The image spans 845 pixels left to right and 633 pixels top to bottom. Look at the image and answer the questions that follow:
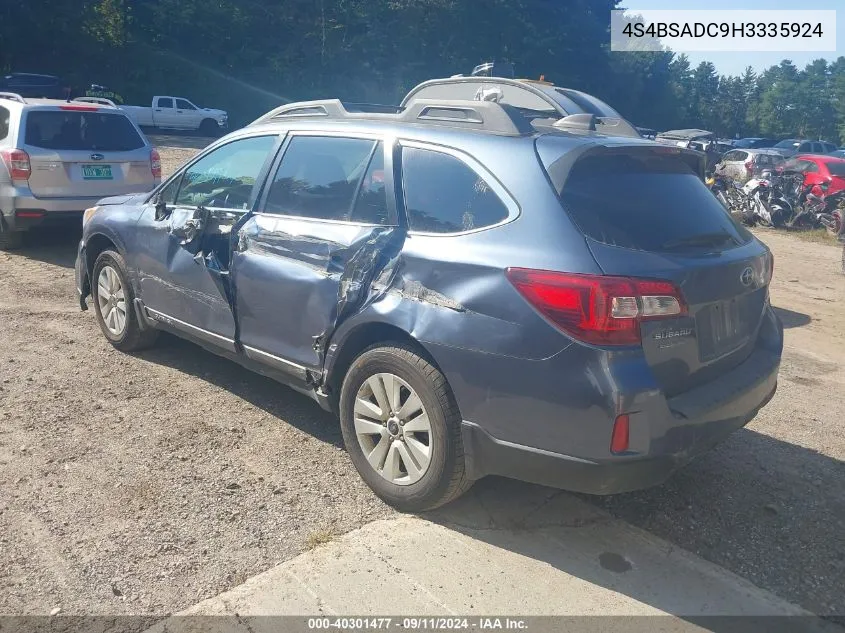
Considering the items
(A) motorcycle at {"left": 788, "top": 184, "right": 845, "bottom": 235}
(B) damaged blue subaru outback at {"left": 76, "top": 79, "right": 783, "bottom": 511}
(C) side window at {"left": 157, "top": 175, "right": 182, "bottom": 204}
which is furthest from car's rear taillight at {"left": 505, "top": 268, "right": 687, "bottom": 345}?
(A) motorcycle at {"left": 788, "top": 184, "right": 845, "bottom": 235}

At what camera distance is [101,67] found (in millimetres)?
37094

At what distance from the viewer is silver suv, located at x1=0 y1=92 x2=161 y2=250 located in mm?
A: 8039

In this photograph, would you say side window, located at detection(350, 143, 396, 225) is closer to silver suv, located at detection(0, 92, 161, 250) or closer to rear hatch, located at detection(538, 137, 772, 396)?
rear hatch, located at detection(538, 137, 772, 396)

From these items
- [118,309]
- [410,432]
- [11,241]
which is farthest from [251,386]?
[11,241]

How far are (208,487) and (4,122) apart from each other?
642 centimetres

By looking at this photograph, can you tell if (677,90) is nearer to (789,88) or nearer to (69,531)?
(789,88)

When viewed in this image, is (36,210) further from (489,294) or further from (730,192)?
(730,192)

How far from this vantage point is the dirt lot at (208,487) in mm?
3141

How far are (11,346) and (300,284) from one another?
2942 mm

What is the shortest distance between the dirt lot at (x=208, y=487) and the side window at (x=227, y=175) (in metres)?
1.23

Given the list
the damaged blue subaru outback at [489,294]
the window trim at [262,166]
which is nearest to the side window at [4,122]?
the window trim at [262,166]

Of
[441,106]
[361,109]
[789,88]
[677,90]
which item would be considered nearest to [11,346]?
[361,109]

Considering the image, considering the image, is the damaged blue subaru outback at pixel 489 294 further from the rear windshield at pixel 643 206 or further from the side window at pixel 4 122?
the side window at pixel 4 122

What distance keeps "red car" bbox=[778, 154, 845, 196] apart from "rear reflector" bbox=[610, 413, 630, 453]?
1578 cm
